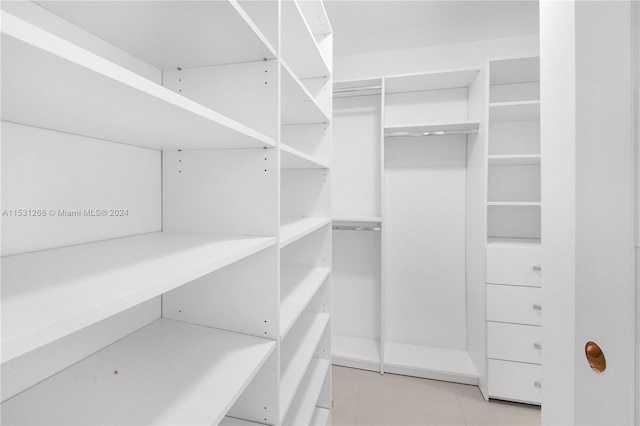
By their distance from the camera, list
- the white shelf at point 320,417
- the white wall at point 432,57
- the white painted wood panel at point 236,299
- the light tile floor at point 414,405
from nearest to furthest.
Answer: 1. the white painted wood panel at point 236,299
2. the white shelf at point 320,417
3. the light tile floor at point 414,405
4. the white wall at point 432,57

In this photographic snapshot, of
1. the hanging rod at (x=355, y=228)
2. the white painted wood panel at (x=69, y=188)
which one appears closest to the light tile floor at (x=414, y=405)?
the hanging rod at (x=355, y=228)

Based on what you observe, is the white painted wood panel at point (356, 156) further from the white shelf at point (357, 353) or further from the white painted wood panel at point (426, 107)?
the white shelf at point (357, 353)

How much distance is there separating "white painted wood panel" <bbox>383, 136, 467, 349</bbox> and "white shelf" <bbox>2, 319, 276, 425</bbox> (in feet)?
5.59

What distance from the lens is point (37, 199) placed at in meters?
0.63

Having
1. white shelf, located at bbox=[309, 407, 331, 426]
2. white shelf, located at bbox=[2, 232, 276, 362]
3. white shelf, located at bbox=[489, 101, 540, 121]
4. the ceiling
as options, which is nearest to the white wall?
the ceiling

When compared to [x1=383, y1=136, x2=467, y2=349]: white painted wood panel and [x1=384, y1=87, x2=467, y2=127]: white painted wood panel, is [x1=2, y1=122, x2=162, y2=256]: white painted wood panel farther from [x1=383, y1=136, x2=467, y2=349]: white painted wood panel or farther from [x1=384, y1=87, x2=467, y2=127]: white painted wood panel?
[x1=384, y1=87, x2=467, y2=127]: white painted wood panel

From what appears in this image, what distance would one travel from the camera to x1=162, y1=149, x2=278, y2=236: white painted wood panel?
92 cm

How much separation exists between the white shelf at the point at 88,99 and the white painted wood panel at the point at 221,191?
0.11m

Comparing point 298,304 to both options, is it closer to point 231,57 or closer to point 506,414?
point 231,57

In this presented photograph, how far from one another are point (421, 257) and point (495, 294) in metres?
0.63

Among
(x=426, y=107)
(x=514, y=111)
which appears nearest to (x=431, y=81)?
(x=426, y=107)

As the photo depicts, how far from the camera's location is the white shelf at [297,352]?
1088mm

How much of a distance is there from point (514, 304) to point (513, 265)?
26 cm

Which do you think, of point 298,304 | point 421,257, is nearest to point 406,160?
point 421,257
